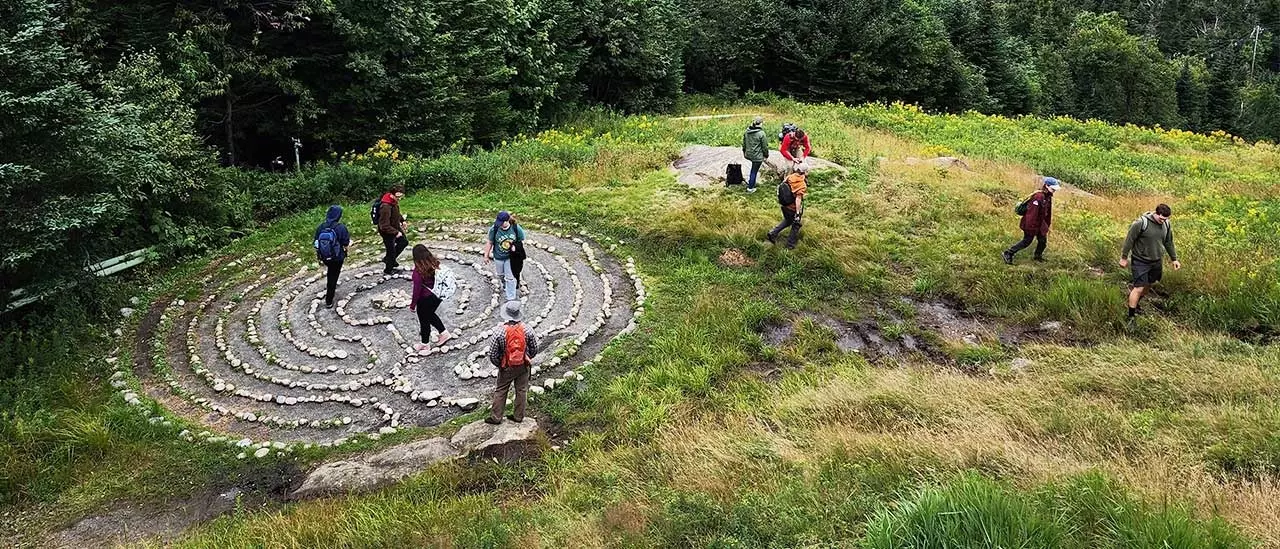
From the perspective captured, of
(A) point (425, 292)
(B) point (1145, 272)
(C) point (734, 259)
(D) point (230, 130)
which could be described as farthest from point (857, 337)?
(D) point (230, 130)

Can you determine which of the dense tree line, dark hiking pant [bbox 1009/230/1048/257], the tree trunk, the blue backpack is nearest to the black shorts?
dark hiking pant [bbox 1009/230/1048/257]

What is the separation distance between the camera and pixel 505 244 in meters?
12.7

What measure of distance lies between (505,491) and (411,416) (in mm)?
2709

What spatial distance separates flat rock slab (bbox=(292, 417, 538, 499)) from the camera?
840cm

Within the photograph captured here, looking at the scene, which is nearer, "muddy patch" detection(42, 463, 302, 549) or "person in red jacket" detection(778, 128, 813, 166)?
"muddy patch" detection(42, 463, 302, 549)

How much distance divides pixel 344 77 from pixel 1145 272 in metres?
21.4

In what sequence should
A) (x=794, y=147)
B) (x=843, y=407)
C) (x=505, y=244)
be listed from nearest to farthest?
1. (x=843, y=407)
2. (x=505, y=244)
3. (x=794, y=147)

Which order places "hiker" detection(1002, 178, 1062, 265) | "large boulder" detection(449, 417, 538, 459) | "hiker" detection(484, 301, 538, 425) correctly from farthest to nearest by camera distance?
"hiker" detection(1002, 178, 1062, 265) < "hiker" detection(484, 301, 538, 425) < "large boulder" detection(449, 417, 538, 459)

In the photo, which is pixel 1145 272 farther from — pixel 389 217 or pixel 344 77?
pixel 344 77

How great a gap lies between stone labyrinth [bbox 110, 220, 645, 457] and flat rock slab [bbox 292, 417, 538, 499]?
3.27 feet

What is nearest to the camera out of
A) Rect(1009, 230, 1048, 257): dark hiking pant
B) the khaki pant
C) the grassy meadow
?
the grassy meadow

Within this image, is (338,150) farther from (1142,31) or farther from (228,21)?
(1142,31)

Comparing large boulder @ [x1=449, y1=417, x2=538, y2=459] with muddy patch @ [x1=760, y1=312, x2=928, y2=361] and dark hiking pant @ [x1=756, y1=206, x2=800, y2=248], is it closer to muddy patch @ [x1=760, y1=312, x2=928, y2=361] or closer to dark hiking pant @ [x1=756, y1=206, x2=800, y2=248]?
muddy patch @ [x1=760, y1=312, x2=928, y2=361]

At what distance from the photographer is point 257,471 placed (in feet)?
30.0
